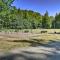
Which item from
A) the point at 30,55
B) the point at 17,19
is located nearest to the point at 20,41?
the point at 30,55

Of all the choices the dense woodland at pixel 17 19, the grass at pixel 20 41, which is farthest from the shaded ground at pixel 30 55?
the dense woodland at pixel 17 19

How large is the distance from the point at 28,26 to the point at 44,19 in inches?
1183

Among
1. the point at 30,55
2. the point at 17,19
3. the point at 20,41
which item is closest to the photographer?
the point at 30,55

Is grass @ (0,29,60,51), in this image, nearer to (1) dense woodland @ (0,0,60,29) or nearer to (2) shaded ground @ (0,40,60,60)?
(2) shaded ground @ (0,40,60,60)

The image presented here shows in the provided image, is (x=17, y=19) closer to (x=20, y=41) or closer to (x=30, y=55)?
(x=20, y=41)

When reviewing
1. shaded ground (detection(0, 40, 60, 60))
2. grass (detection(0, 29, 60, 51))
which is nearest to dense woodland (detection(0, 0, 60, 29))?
grass (detection(0, 29, 60, 51))

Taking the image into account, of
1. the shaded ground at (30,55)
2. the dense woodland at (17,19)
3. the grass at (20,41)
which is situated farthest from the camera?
the dense woodland at (17,19)

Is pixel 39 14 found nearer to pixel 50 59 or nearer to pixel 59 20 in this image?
pixel 59 20

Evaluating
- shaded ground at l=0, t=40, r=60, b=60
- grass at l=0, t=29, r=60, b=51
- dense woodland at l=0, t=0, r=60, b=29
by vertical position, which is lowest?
shaded ground at l=0, t=40, r=60, b=60

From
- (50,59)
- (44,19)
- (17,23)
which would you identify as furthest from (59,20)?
(50,59)

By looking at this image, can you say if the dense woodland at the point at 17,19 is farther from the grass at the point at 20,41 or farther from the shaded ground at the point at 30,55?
the shaded ground at the point at 30,55

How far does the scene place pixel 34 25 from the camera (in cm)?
8131

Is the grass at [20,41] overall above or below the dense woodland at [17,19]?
below

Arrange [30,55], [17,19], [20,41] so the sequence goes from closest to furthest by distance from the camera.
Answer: [30,55] < [20,41] < [17,19]
